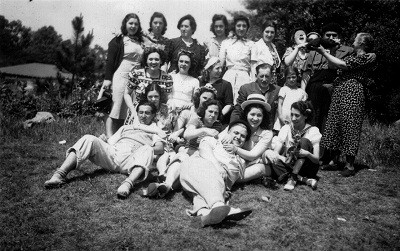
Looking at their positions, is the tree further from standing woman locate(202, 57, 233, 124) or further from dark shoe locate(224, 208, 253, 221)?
dark shoe locate(224, 208, 253, 221)

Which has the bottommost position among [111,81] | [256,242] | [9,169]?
[9,169]

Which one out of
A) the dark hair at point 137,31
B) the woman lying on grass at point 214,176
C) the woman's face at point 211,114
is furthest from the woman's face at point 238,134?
the dark hair at point 137,31

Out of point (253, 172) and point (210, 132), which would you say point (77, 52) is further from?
point (253, 172)

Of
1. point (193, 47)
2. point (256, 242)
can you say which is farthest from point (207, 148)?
point (193, 47)

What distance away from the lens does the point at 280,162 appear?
15.2ft

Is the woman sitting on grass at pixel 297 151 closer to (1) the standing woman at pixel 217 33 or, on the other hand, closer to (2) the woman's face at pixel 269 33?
(2) the woman's face at pixel 269 33

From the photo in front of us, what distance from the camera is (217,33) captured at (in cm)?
650

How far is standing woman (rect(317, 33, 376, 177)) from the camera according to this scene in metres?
5.30

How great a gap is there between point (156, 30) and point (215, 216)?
13.7ft

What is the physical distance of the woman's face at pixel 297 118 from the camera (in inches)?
187

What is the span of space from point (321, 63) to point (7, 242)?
5.27m

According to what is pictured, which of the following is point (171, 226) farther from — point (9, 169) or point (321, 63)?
point (321, 63)

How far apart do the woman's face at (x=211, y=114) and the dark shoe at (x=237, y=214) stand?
5.40 feet

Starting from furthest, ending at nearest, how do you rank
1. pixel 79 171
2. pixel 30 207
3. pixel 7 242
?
pixel 79 171, pixel 30 207, pixel 7 242
